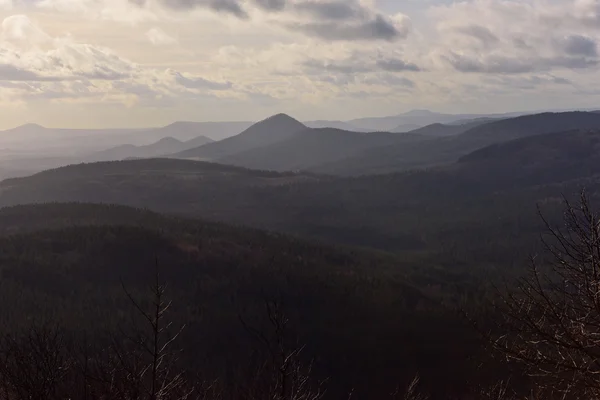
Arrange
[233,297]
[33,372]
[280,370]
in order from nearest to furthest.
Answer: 1. [280,370]
2. [33,372]
3. [233,297]

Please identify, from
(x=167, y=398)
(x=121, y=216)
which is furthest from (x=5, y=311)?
(x=121, y=216)

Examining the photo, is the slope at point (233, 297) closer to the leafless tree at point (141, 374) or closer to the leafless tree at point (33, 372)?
the leafless tree at point (141, 374)

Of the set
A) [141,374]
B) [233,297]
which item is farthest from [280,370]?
[233,297]

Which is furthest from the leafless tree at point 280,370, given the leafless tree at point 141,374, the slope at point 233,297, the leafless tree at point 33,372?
the slope at point 233,297

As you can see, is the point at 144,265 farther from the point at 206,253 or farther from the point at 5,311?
the point at 5,311

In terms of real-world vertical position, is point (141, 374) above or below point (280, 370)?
above

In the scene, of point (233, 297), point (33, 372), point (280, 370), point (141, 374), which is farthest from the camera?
point (233, 297)

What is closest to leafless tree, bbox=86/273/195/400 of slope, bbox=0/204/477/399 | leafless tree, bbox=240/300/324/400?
leafless tree, bbox=240/300/324/400

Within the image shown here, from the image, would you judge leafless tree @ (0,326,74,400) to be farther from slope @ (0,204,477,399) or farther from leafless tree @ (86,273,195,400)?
slope @ (0,204,477,399)

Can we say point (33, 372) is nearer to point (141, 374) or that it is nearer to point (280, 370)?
point (141, 374)

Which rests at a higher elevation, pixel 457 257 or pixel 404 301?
pixel 404 301

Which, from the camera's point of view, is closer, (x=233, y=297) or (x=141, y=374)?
(x=141, y=374)
